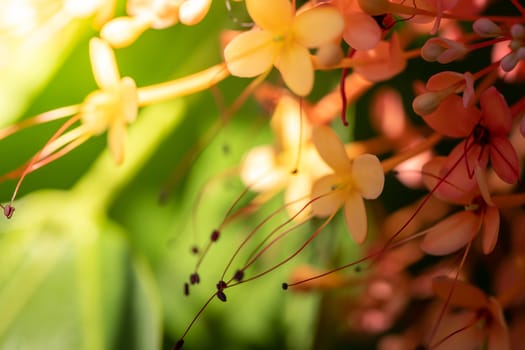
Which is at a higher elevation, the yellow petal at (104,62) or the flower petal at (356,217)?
the yellow petal at (104,62)

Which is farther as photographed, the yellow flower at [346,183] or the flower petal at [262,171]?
the flower petal at [262,171]

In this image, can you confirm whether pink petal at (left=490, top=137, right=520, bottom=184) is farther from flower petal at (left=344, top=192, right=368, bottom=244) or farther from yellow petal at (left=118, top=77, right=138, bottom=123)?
yellow petal at (left=118, top=77, right=138, bottom=123)

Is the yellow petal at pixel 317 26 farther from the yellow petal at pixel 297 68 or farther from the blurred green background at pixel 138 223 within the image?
the blurred green background at pixel 138 223

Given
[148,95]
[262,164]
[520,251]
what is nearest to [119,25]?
[148,95]

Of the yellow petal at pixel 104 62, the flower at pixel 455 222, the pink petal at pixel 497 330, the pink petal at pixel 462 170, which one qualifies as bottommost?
the pink petal at pixel 497 330

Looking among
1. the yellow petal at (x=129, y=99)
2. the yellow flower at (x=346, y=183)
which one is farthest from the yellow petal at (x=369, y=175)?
the yellow petal at (x=129, y=99)

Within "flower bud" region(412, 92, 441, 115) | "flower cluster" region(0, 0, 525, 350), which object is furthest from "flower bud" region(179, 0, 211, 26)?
"flower bud" region(412, 92, 441, 115)
